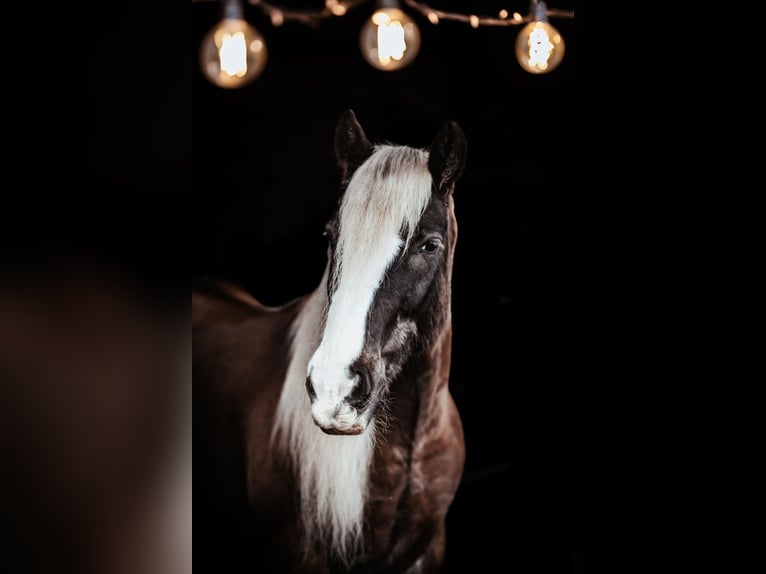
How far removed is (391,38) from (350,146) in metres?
0.31

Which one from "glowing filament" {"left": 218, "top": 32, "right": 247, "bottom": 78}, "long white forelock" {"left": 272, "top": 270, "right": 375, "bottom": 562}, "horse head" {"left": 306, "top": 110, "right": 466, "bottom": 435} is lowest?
"long white forelock" {"left": 272, "top": 270, "right": 375, "bottom": 562}

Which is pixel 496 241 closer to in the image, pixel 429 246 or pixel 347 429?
pixel 429 246

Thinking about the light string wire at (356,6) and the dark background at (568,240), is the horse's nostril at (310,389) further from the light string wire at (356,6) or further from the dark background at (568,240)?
the light string wire at (356,6)

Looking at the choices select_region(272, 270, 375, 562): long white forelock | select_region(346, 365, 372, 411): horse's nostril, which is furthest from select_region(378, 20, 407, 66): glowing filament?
select_region(346, 365, 372, 411): horse's nostril

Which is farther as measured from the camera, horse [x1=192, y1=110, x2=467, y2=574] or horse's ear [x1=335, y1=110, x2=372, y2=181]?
horse's ear [x1=335, y1=110, x2=372, y2=181]

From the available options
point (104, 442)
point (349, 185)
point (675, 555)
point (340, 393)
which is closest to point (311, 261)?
point (349, 185)

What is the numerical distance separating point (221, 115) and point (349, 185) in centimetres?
44

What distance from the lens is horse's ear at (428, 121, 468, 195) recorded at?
2160mm

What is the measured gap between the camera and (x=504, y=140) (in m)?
2.20

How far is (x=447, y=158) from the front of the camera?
217 centimetres

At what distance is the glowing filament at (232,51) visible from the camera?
2127 mm

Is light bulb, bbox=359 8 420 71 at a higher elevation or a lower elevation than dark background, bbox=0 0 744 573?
higher

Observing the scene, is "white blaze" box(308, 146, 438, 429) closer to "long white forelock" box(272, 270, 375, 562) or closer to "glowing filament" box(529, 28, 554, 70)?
"long white forelock" box(272, 270, 375, 562)

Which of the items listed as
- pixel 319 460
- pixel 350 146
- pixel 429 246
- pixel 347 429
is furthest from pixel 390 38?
pixel 319 460
